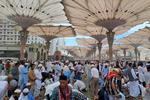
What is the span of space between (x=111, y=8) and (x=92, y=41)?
129 ft

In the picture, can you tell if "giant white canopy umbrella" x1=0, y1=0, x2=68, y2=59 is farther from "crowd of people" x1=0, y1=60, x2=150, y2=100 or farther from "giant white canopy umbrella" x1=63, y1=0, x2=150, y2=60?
"crowd of people" x1=0, y1=60, x2=150, y2=100

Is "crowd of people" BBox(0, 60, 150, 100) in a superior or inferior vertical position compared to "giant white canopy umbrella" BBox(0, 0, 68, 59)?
inferior

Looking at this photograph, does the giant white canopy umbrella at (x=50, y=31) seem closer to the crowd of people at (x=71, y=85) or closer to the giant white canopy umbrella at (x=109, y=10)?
the giant white canopy umbrella at (x=109, y=10)

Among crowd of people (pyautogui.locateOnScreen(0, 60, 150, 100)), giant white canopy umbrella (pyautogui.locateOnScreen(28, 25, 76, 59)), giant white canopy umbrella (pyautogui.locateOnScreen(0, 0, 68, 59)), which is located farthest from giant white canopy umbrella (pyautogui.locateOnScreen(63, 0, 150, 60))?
giant white canopy umbrella (pyautogui.locateOnScreen(28, 25, 76, 59))

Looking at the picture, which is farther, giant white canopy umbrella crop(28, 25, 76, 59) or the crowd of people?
giant white canopy umbrella crop(28, 25, 76, 59)

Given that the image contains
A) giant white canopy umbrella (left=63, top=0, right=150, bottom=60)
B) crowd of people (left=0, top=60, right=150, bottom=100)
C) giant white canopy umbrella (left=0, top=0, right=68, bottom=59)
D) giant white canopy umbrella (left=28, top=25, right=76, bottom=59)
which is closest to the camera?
crowd of people (left=0, top=60, right=150, bottom=100)

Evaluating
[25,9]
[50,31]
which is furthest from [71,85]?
[50,31]

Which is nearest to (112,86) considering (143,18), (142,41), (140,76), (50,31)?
(140,76)

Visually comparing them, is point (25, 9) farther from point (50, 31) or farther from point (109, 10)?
point (50, 31)

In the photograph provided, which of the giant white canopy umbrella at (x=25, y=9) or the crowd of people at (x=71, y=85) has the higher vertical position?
the giant white canopy umbrella at (x=25, y=9)

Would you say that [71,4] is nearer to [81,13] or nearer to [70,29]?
[81,13]

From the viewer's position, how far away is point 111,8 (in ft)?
81.7

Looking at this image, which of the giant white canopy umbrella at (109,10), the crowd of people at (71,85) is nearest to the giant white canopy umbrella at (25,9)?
the giant white canopy umbrella at (109,10)

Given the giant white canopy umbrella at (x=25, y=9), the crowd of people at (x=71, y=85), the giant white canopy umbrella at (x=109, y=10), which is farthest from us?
the giant white canopy umbrella at (x=25, y=9)
